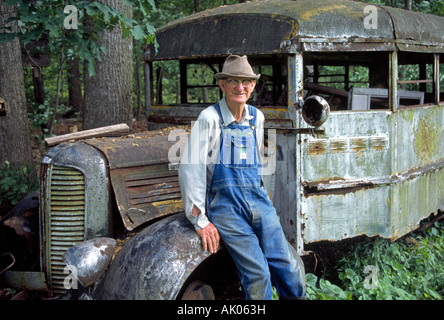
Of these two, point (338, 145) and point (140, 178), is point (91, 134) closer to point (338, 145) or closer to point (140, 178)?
point (140, 178)

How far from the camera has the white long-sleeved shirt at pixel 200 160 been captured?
2.63m

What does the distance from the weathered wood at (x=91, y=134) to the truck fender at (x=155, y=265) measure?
1.13 metres

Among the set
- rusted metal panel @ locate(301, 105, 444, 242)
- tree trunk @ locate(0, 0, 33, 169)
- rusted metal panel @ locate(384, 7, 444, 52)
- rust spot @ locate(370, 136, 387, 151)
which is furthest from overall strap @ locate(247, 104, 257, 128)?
tree trunk @ locate(0, 0, 33, 169)

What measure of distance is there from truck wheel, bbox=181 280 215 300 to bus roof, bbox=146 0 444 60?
6.23 feet

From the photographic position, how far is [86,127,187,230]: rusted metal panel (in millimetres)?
3291

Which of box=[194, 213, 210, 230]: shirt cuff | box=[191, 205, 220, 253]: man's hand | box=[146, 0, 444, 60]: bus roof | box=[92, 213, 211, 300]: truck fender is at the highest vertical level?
box=[146, 0, 444, 60]: bus roof

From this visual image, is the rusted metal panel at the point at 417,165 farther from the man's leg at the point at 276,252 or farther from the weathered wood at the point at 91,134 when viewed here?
the weathered wood at the point at 91,134

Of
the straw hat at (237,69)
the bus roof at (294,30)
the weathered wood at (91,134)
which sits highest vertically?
the bus roof at (294,30)

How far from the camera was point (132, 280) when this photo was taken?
2.62m

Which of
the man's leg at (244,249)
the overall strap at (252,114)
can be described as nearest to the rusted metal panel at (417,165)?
the overall strap at (252,114)

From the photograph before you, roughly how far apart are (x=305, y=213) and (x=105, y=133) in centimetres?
174

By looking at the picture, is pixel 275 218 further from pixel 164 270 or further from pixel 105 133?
pixel 105 133

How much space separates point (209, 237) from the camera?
2699 mm

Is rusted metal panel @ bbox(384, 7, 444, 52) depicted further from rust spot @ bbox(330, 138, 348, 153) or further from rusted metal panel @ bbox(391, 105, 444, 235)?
rust spot @ bbox(330, 138, 348, 153)
